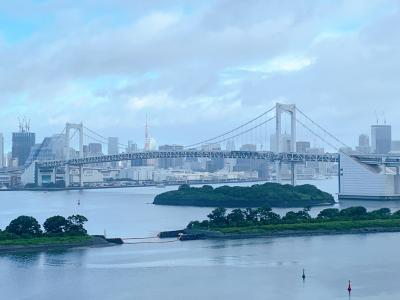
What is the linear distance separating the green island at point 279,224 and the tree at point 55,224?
194 centimetres

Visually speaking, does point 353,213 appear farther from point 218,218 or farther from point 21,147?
point 21,147

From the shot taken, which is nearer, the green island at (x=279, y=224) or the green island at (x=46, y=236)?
the green island at (x=46, y=236)

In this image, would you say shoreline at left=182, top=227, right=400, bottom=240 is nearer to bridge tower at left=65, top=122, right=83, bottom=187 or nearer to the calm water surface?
the calm water surface

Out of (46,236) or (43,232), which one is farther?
(43,232)

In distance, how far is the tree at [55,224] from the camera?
12.5 metres

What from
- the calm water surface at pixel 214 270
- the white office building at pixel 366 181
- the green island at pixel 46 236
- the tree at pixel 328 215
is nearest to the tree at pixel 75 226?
the green island at pixel 46 236

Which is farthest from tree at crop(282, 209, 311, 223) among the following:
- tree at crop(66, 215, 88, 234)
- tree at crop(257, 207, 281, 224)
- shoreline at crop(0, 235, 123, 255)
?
tree at crop(66, 215, 88, 234)

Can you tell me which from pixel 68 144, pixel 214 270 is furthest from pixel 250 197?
pixel 68 144

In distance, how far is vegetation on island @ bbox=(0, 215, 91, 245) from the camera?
12.0 meters

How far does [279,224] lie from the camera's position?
14.3 meters

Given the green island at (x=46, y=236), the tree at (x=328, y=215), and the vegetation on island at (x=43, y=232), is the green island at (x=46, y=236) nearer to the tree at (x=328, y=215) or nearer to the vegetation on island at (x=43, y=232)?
the vegetation on island at (x=43, y=232)

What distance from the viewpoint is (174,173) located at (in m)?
46.2

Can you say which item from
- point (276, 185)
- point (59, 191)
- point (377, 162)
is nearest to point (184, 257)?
point (276, 185)

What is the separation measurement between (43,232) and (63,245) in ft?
2.32
